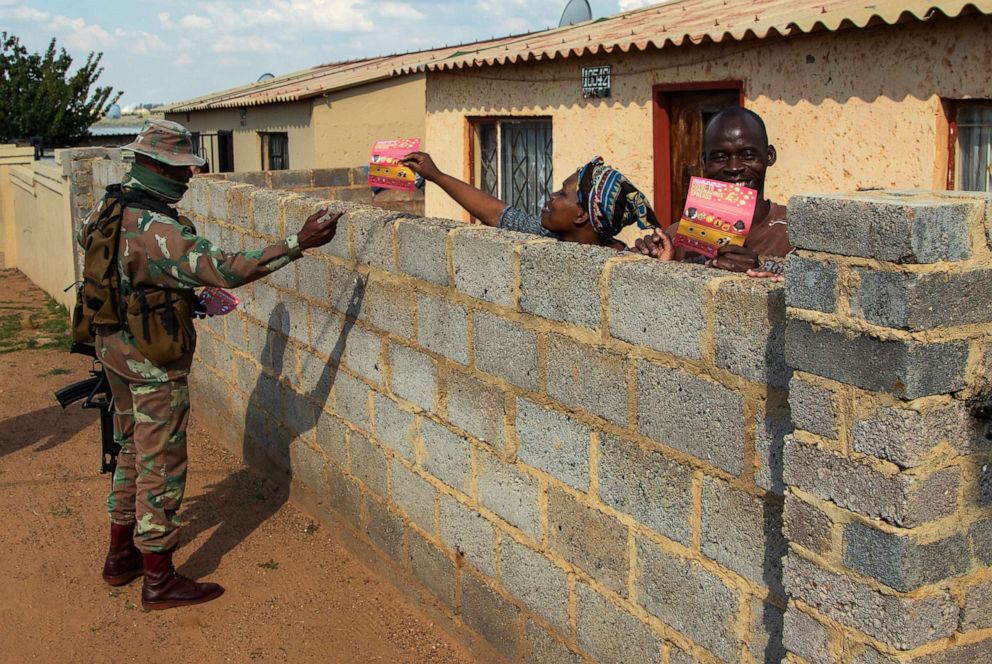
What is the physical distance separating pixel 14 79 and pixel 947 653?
112ft

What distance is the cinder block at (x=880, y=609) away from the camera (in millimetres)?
2484

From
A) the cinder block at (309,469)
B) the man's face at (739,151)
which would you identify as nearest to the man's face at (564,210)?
the man's face at (739,151)

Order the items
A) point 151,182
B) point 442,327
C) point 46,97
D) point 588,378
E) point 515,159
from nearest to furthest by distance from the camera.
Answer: point 588,378 < point 442,327 < point 151,182 < point 515,159 < point 46,97

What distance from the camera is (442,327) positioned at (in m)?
4.60

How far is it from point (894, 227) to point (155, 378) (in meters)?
3.71

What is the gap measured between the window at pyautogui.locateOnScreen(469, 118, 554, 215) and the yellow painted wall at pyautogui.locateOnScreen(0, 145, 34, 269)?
1038 centimetres

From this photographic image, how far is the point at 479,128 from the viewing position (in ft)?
38.2

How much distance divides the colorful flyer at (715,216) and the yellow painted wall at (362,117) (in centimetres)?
1435

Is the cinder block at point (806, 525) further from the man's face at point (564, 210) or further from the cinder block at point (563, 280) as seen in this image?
the man's face at point (564, 210)

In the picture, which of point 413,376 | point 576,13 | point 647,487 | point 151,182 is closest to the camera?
point 647,487

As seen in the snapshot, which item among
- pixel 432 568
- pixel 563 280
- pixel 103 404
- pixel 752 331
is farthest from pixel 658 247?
pixel 103 404

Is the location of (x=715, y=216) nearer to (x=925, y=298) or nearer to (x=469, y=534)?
(x=925, y=298)

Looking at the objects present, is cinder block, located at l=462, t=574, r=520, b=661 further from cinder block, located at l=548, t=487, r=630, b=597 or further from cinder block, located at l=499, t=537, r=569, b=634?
cinder block, located at l=548, t=487, r=630, b=597

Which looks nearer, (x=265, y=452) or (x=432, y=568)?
(x=432, y=568)
